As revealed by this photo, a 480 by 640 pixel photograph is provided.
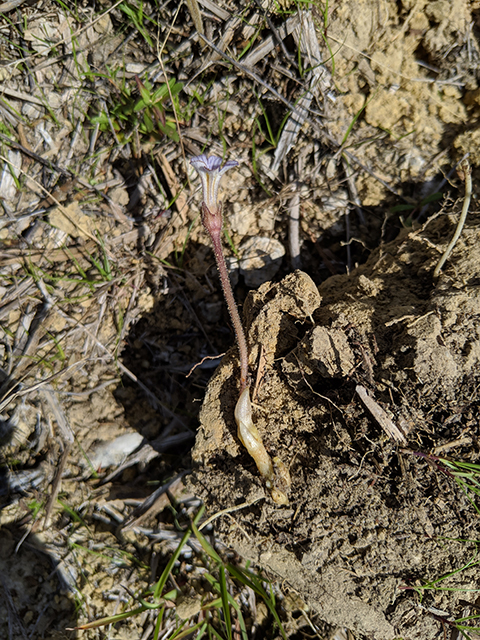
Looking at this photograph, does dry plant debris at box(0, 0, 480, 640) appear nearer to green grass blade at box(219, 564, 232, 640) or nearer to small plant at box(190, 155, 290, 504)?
green grass blade at box(219, 564, 232, 640)

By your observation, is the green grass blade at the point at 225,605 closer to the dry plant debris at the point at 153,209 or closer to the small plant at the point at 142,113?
the dry plant debris at the point at 153,209

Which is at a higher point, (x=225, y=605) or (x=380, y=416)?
(x=380, y=416)

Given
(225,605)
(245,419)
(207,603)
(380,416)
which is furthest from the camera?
(207,603)

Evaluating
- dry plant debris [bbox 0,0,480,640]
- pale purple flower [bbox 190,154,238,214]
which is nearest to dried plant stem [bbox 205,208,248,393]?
pale purple flower [bbox 190,154,238,214]

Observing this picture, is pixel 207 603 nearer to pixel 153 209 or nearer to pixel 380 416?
pixel 380 416

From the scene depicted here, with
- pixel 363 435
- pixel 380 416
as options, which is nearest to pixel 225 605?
pixel 363 435

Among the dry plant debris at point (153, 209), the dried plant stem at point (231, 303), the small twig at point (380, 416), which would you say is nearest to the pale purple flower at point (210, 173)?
the dried plant stem at point (231, 303)
